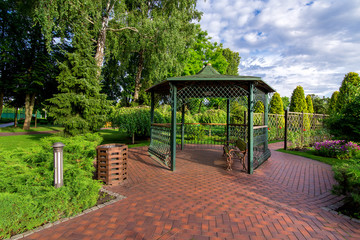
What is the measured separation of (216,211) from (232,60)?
3934 centimetres

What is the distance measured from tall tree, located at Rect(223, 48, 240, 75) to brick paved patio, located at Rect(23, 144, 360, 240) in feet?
115

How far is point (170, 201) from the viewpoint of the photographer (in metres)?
3.62

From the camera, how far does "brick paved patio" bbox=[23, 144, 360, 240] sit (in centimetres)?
261

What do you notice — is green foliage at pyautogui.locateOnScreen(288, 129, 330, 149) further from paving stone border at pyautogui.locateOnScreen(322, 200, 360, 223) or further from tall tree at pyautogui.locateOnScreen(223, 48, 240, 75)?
tall tree at pyautogui.locateOnScreen(223, 48, 240, 75)

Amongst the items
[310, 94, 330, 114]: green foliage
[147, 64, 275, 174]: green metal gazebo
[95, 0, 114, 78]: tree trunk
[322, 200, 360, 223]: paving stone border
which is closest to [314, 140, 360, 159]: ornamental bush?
[147, 64, 275, 174]: green metal gazebo

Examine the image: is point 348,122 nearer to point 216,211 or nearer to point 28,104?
point 216,211

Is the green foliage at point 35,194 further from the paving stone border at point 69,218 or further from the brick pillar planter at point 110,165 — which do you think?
the brick pillar planter at point 110,165

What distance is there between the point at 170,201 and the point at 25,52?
23014 millimetres

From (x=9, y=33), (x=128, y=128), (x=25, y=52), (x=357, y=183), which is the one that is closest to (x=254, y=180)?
(x=357, y=183)

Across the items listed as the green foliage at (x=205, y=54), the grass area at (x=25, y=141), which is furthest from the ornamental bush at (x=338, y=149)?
the green foliage at (x=205, y=54)

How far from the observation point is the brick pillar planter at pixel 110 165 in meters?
4.57

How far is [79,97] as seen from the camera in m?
9.48

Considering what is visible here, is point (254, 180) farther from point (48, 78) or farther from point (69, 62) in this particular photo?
point (48, 78)

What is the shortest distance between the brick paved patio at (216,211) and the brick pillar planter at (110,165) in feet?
1.17
